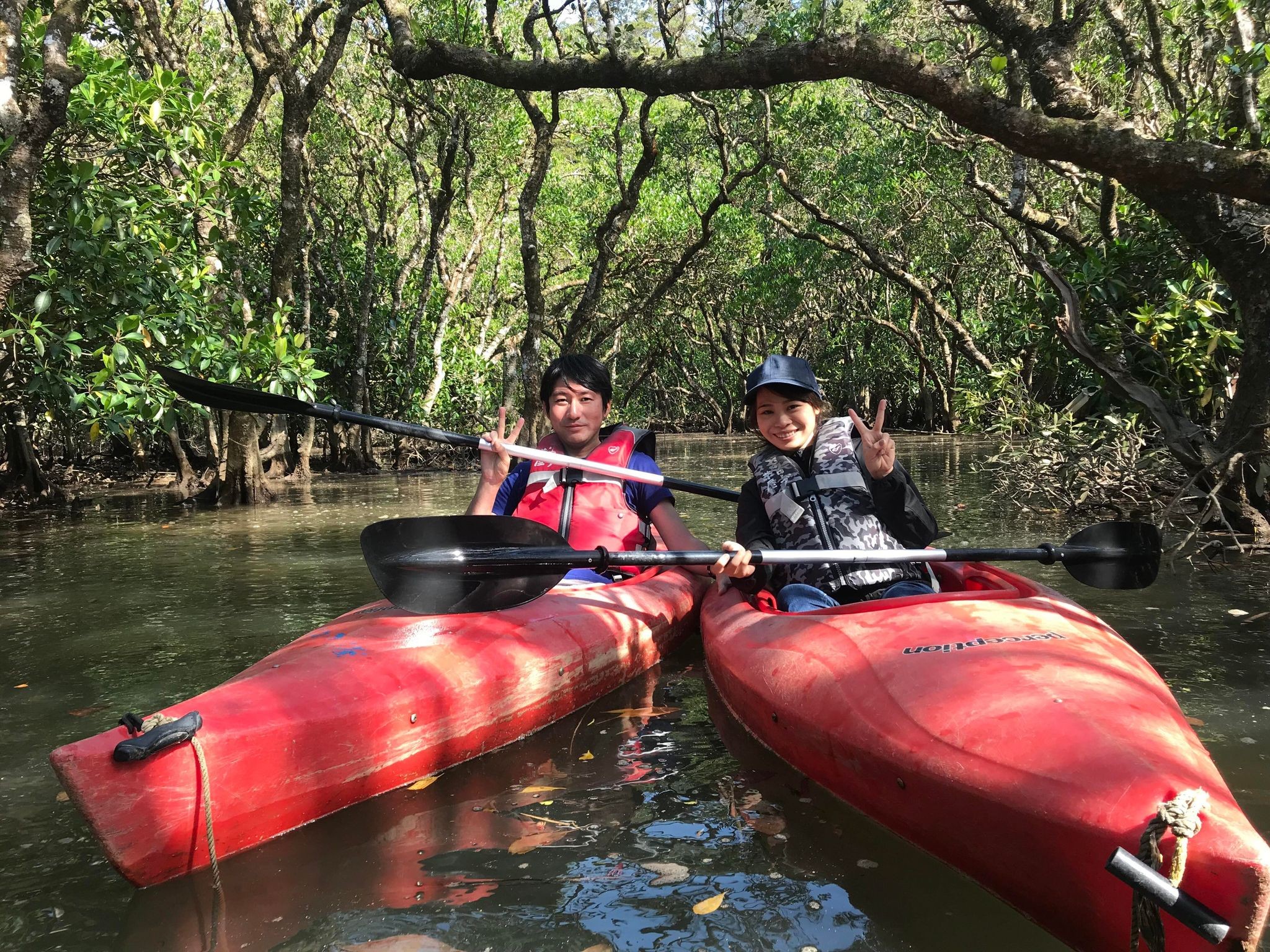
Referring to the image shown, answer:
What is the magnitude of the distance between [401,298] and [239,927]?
15.5 metres

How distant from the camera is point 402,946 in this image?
2.12 meters

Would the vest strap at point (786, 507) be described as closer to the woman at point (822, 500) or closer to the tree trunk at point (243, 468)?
the woman at point (822, 500)

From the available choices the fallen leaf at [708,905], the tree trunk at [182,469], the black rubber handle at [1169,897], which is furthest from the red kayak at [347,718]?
the tree trunk at [182,469]

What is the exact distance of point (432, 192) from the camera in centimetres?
1730

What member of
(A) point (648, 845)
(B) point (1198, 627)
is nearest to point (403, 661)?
(A) point (648, 845)

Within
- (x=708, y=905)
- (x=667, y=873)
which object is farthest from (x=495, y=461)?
(x=708, y=905)

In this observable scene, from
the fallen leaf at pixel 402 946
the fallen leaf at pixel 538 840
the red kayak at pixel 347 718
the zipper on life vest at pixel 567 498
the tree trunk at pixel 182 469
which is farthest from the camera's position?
the tree trunk at pixel 182 469

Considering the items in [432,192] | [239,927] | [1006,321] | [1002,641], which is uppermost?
[432,192]

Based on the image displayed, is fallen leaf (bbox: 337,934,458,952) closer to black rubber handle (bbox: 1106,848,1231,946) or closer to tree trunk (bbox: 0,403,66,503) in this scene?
black rubber handle (bbox: 1106,848,1231,946)

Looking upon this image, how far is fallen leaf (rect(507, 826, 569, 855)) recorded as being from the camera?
2.60m

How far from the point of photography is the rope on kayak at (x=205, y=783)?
245 cm

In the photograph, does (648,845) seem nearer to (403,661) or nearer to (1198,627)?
(403,661)

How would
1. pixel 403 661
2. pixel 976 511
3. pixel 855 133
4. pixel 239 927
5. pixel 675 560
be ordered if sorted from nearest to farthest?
1. pixel 239 927
2. pixel 403 661
3. pixel 675 560
4. pixel 976 511
5. pixel 855 133

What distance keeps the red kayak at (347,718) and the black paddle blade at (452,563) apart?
2.8 inches
